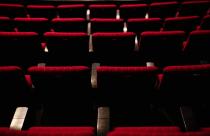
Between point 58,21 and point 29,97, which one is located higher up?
point 58,21

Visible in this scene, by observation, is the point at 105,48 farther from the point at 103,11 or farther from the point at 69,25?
the point at 103,11

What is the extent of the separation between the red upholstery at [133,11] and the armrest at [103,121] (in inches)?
24.1

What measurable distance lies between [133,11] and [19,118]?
0.73m

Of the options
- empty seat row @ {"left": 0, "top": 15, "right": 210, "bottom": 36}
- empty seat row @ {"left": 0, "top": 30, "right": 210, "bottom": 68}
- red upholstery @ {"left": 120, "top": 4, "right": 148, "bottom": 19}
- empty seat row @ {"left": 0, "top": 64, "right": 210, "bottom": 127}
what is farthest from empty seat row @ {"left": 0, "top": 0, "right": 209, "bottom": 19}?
empty seat row @ {"left": 0, "top": 64, "right": 210, "bottom": 127}

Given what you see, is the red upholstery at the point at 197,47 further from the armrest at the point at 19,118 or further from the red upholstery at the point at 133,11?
the armrest at the point at 19,118

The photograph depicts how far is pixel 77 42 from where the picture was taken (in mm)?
660

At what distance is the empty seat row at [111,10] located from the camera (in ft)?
3.22

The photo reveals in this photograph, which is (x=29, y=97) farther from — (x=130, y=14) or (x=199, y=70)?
(x=130, y=14)

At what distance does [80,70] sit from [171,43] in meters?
0.36

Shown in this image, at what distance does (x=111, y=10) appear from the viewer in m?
1.01

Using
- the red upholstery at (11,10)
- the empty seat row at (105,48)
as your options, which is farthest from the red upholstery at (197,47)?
the red upholstery at (11,10)

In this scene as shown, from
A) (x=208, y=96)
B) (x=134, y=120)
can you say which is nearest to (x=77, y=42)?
(x=134, y=120)

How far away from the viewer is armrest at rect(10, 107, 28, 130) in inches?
19.5

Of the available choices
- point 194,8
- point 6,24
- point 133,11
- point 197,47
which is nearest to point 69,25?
point 6,24
